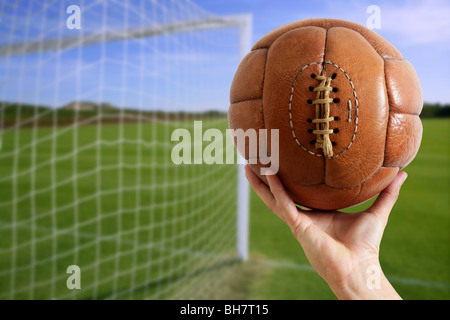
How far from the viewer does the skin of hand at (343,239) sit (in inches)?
44.3

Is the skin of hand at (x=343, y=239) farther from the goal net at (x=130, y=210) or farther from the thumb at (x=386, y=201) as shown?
the goal net at (x=130, y=210)

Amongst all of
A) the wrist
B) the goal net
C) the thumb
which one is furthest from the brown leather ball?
the goal net

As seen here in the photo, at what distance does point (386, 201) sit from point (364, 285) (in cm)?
36

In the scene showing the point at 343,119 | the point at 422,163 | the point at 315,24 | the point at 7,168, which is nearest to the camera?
the point at 343,119

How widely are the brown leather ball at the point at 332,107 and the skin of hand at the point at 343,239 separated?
6cm

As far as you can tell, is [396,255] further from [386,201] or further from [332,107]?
[332,107]

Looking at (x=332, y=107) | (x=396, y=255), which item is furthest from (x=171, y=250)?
(x=332, y=107)

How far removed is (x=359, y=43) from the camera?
119 cm

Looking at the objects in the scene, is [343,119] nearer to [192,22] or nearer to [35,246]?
[192,22]

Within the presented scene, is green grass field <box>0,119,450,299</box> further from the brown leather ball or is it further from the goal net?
the brown leather ball

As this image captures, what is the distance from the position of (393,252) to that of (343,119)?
359 centimetres

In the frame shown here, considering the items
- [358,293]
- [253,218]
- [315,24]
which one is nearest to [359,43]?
[315,24]

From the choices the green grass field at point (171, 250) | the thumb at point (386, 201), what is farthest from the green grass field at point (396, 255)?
the thumb at point (386, 201)

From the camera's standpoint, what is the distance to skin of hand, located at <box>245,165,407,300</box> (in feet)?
3.69
